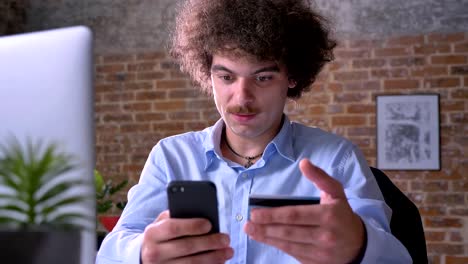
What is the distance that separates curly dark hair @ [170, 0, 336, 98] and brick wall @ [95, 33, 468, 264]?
2.17m

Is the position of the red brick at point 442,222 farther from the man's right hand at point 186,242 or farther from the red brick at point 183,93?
the man's right hand at point 186,242

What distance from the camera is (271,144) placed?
4.67 feet

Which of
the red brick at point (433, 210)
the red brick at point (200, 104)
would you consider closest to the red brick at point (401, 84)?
the red brick at point (433, 210)

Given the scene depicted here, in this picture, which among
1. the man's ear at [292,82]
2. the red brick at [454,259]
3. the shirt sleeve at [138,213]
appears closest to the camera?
the shirt sleeve at [138,213]

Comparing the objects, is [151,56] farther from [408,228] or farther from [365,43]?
[408,228]

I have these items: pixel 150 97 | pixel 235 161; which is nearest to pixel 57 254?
pixel 235 161

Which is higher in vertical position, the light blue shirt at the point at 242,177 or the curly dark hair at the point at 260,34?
the curly dark hair at the point at 260,34

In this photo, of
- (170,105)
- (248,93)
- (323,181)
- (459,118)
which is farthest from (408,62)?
(323,181)

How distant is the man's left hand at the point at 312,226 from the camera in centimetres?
93

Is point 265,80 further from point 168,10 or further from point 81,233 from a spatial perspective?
point 168,10

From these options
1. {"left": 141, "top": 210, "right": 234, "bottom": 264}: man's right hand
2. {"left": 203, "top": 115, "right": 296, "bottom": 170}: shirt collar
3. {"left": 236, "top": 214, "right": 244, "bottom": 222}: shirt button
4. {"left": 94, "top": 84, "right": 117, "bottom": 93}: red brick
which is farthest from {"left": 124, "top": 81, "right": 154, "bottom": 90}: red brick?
{"left": 141, "top": 210, "right": 234, "bottom": 264}: man's right hand

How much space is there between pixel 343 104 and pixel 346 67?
10.2 inches

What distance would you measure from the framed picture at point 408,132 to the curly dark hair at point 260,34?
241 centimetres

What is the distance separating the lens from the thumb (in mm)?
954
